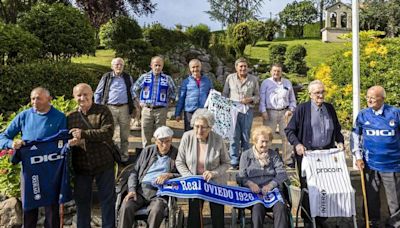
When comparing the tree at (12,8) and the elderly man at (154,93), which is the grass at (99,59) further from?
the elderly man at (154,93)

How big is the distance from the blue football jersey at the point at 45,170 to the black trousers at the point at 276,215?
6.38ft

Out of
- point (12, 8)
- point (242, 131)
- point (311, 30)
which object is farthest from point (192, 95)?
point (311, 30)

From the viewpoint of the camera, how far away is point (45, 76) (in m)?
8.92

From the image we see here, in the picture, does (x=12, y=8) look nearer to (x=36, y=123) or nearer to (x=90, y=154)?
(x=36, y=123)

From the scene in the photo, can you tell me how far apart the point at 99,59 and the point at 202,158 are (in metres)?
15.8

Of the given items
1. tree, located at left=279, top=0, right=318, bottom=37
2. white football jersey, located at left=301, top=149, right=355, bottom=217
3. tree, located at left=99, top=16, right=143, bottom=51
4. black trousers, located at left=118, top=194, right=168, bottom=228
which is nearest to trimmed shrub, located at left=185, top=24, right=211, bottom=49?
tree, located at left=99, top=16, right=143, bottom=51

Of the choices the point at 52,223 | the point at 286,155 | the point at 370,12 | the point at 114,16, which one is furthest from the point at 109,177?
the point at 370,12

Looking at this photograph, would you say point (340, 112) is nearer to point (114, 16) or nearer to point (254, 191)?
point (254, 191)

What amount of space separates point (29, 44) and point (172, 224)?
6997 mm

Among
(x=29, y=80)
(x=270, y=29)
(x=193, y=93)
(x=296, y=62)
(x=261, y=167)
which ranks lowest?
(x=261, y=167)

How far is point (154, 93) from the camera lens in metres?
6.27

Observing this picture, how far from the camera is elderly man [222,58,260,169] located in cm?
627

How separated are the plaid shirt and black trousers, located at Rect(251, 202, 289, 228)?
1.64 m

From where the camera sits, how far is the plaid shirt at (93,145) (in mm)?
4453
